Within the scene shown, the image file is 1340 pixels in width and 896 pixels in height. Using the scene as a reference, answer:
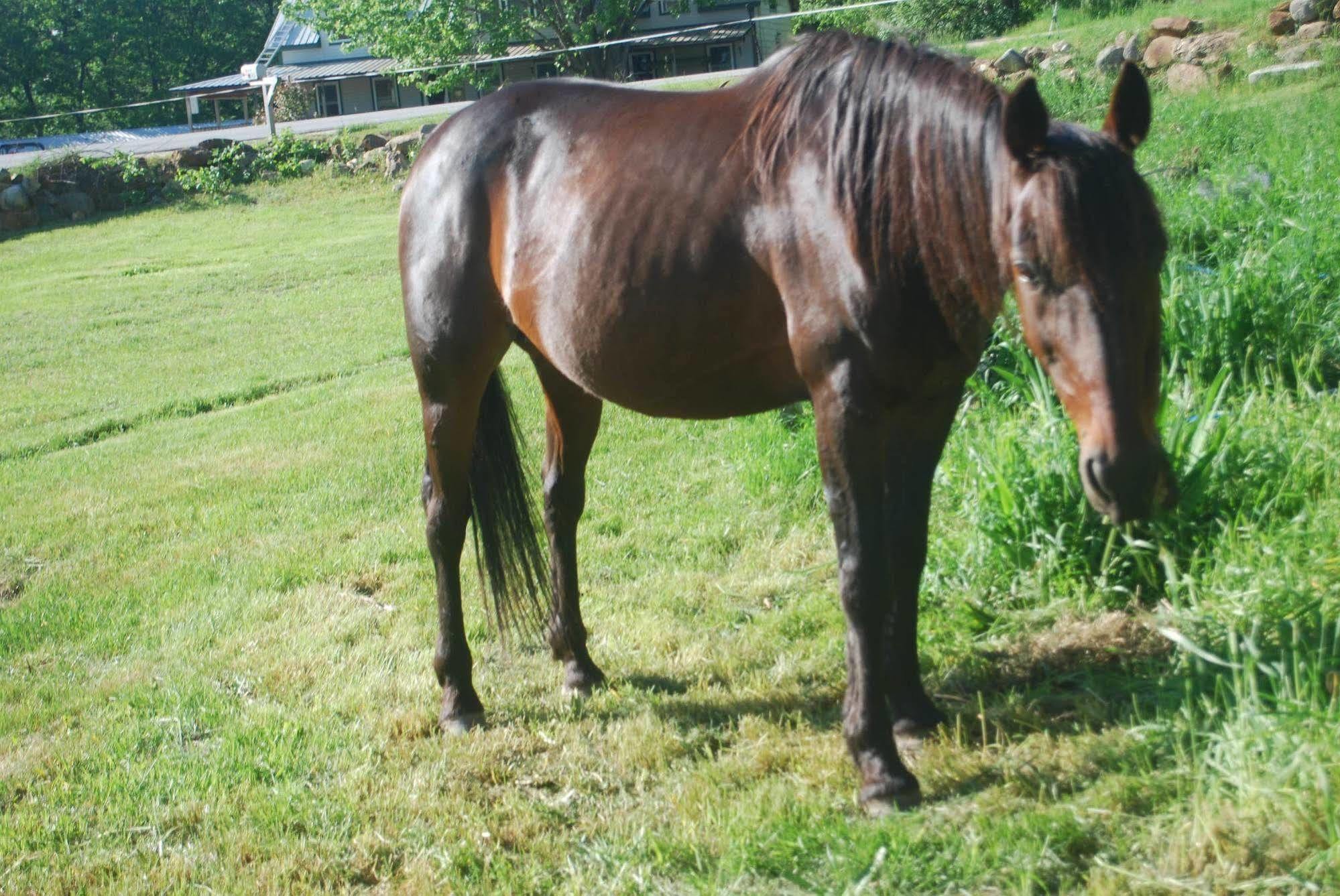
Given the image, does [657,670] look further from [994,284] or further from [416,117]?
[416,117]

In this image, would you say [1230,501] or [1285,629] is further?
[1230,501]

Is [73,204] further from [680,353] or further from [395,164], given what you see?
[680,353]

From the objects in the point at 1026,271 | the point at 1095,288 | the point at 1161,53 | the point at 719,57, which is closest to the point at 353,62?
the point at 719,57

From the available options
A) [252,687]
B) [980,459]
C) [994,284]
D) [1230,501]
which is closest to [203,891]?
[252,687]

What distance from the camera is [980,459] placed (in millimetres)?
4234

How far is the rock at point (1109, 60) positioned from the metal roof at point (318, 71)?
91.3 feet

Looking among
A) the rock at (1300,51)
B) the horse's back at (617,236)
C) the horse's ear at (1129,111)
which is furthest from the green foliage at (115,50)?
the horse's ear at (1129,111)

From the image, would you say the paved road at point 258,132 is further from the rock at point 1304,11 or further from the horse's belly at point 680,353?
the horse's belly at point 680,353

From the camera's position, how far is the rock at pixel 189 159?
2527 cm

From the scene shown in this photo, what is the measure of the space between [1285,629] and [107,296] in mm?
16442

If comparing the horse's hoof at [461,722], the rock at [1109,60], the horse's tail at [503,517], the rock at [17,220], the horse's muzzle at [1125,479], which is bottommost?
the horse's hoof at [461,722]

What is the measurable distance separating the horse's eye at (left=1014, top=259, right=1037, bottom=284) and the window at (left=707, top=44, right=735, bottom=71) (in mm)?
40854

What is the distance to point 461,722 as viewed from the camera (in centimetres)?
390

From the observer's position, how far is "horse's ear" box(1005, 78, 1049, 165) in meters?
2.36
